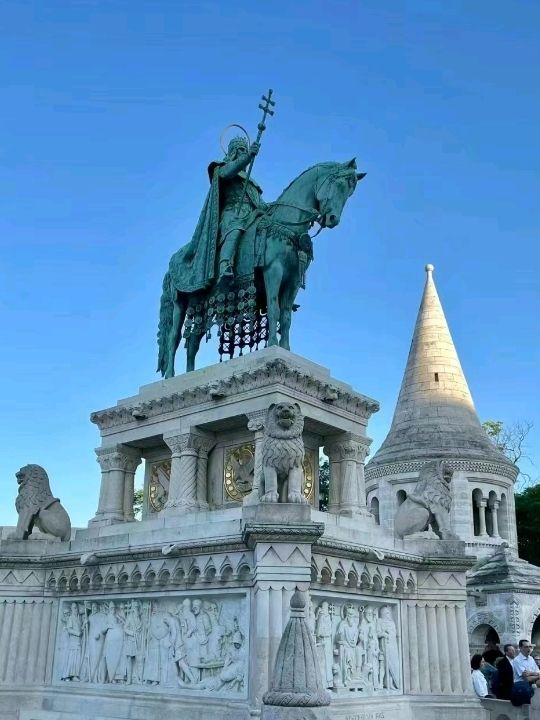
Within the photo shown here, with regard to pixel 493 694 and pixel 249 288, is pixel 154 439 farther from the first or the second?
pixel 493 694

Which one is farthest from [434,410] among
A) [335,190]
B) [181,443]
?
[181,443]

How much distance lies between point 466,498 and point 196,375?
25.6 m

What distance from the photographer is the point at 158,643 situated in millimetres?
12875

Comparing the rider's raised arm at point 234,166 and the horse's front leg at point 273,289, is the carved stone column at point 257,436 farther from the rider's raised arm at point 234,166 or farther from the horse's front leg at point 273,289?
the rider's raised arm at point 234,166

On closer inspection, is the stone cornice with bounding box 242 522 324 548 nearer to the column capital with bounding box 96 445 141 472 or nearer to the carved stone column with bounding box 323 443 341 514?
the carved stone column with bounding box 323 443 341 514

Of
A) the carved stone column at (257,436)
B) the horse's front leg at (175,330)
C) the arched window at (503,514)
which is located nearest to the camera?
the carved stone column at (257,436)

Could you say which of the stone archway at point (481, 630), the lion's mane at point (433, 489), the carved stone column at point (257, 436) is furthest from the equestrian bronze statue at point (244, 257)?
the stone archway at point (481, 630)

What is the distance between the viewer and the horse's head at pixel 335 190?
14844 mm

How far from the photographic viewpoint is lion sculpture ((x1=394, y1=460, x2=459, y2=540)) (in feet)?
49.0

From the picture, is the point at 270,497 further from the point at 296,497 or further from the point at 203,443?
the point at 203,443

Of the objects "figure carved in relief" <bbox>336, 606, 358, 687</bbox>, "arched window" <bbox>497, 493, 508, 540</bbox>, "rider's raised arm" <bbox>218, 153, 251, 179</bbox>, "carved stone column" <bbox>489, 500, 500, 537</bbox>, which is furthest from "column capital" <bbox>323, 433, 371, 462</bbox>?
"arched window" <bbox>497, 493, 508, 540</bbox>

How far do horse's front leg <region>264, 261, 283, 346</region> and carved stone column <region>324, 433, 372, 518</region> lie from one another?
227cm

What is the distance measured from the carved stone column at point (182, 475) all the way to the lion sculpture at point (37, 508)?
2.21 m

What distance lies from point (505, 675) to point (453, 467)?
23.4 m
